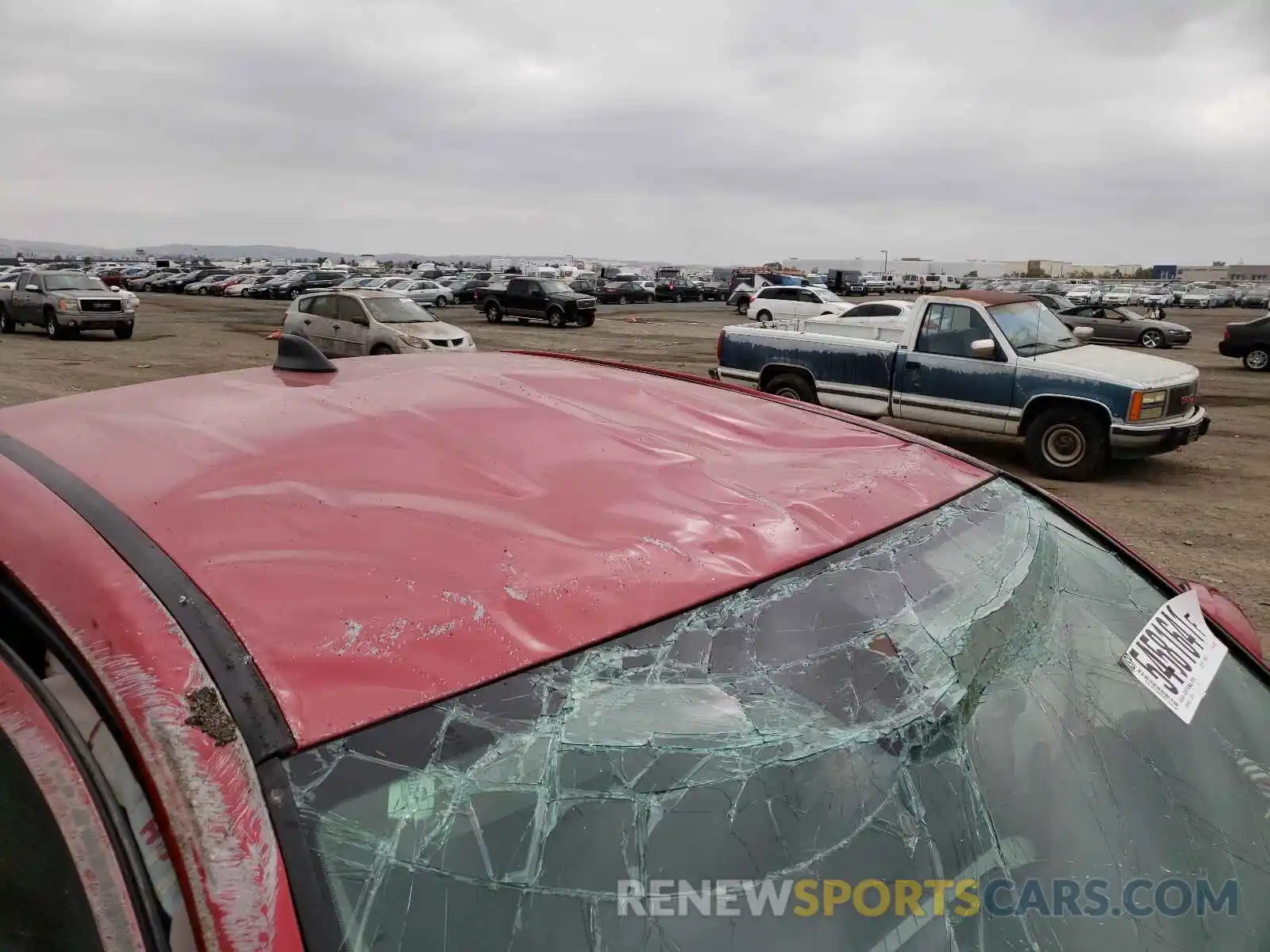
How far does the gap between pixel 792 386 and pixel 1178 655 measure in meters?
9.29

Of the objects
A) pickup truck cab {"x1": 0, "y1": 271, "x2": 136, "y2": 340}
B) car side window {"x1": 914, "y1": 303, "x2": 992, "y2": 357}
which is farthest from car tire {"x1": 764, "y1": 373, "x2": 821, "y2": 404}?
pickup truck cab {"x1": 0, "y1": 271, "x2": 136, "y2": 340}

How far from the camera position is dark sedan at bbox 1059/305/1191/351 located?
81.3ft

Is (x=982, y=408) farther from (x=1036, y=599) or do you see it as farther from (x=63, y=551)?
(x=63, y=551)

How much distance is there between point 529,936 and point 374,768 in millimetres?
248

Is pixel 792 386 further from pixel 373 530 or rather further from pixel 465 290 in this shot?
pixel 465 290

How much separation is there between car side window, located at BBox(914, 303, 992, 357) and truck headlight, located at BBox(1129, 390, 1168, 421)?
164 centimetres

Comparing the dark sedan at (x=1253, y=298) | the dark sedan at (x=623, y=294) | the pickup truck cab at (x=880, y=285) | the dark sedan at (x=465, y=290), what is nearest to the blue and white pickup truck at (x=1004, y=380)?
the dark sedan at (x=465, y=290)

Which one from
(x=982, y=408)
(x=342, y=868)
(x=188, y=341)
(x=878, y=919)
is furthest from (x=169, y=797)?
(x=188, y=341)

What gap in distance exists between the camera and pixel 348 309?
1675 centimetres

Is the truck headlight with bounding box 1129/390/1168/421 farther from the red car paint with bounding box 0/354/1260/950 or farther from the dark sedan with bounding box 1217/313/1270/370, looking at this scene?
the dark sedan with bounding box 1217/313/1270/370

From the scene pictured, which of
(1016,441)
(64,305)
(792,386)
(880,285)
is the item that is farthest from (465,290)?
(880,285)

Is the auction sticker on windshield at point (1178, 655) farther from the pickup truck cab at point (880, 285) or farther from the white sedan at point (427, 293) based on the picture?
the pickup truck cab at point (880, 285)

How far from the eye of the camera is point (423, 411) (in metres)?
1.76

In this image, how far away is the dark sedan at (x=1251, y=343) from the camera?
19688 mm
